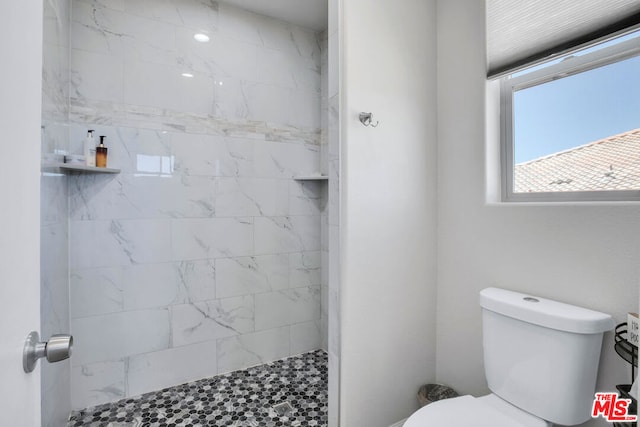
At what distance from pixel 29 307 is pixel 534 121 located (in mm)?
1863

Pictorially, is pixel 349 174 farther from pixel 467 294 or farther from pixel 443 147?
pixel 467 294

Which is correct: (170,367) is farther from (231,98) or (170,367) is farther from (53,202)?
(231,98)

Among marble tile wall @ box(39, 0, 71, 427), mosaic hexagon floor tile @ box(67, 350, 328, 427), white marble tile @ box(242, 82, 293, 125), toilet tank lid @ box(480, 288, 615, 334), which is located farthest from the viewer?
white marble tile @ box(242, 82, 293, 125)

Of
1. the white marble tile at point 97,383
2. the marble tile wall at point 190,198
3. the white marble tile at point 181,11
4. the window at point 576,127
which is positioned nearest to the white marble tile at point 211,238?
the marble tile wall at point 190,198

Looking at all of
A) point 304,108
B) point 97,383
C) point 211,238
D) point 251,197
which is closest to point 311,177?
point 251,197

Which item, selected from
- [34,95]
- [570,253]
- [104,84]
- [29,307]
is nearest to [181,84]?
[104,84]

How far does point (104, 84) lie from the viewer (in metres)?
1.86

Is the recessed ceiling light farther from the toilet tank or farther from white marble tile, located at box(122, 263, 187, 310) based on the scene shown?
the toilet tank

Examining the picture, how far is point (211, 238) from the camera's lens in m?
2.17

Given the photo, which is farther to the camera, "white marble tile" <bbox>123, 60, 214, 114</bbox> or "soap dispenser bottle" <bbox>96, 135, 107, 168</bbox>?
"white marble tile" <bbox>123, 60, 214, 114</bbox>

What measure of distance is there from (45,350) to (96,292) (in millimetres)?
1573

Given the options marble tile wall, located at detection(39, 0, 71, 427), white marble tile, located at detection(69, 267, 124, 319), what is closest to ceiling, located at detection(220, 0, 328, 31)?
marble tile wall, located at detection(39, 0, 71, 427)

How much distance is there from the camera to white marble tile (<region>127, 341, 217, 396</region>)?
1.94 metres

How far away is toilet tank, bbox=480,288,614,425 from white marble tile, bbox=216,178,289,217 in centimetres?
161
